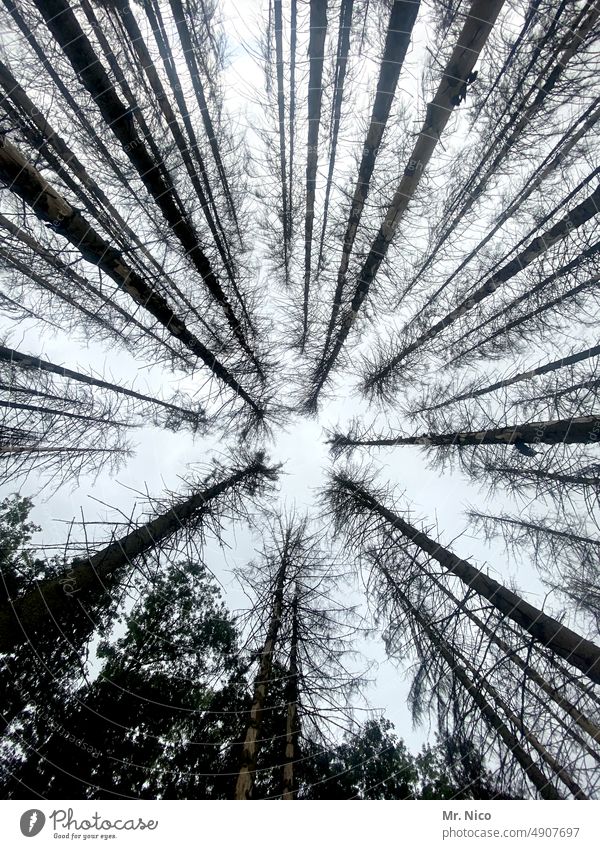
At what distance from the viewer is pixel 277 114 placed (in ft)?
14.5

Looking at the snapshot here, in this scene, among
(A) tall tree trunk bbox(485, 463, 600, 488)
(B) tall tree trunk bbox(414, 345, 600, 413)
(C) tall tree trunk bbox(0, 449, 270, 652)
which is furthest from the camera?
(B) tall tree trunk bbox(414, 345, 600, 413)

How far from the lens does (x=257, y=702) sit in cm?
427

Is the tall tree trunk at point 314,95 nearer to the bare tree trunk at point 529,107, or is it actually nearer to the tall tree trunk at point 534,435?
the bare tree trunk at point 529,107

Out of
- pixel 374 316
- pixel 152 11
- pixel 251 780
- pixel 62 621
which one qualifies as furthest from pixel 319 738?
pixel 152 11

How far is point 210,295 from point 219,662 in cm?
665

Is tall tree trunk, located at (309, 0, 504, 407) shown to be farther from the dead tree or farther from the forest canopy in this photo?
the dead tree

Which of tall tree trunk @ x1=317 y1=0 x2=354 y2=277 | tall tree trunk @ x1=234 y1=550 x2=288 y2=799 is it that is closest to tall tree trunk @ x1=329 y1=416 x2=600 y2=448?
tall tree trunk @ x1=317 y1=0 x2=354 y2=277

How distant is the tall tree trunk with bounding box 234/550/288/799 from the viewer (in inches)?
133
